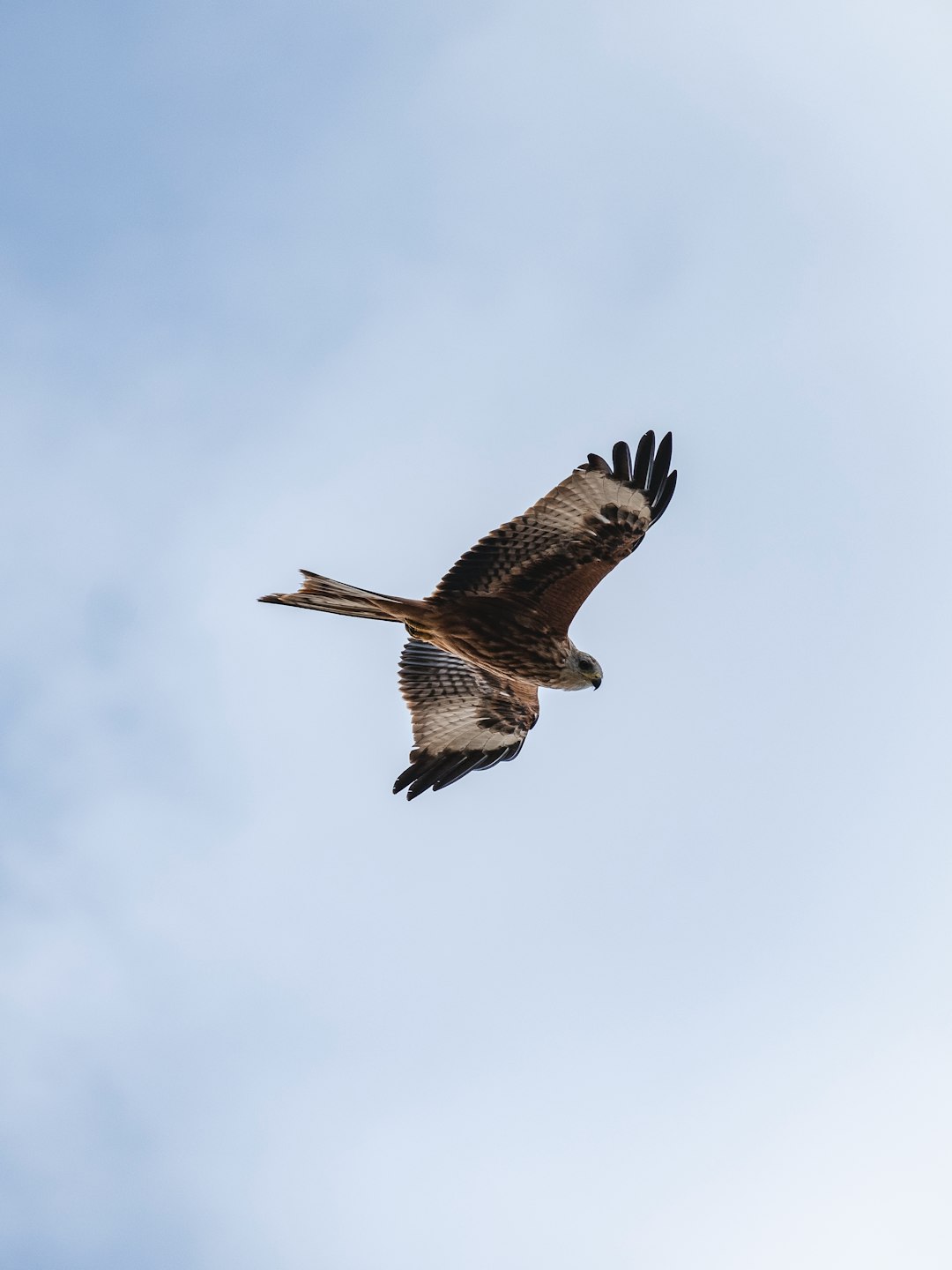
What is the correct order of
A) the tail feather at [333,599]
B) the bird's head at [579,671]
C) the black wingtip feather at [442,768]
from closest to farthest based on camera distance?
the tail feather at [333,599] → the bird's head at [579,671] → the black wingtip feather at [442,768]

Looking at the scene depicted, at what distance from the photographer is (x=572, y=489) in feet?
32.7

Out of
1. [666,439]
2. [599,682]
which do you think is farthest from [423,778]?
[666,439]

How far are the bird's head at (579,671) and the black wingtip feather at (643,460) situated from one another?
1.41m

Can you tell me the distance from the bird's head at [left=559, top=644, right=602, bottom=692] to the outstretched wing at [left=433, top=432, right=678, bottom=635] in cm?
54

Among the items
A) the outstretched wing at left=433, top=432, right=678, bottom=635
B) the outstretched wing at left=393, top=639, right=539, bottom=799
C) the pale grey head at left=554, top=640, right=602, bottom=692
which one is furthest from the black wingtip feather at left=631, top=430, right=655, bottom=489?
the outstretched wing at left=393, top=639, right=539, bottom=799

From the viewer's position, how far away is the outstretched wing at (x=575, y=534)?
9953mm

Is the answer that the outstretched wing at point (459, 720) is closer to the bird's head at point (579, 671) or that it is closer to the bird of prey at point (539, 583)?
the bird of prey at point (539, 583)

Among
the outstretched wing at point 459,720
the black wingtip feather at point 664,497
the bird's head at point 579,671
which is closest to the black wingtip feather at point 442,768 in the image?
the outstretched wing at point 459,720

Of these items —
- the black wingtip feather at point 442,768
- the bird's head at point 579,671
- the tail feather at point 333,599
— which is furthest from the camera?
the black wingtip feather at point 442,768

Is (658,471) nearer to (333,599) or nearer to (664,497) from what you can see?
(664,497)

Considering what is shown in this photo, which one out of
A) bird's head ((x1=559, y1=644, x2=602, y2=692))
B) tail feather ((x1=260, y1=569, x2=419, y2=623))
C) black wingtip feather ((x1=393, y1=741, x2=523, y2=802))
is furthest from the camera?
black wingtip feather ((x1=393, y1=741, x2=523, y2=802))

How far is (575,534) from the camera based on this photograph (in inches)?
397

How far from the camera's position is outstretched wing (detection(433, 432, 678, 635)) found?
9.95 meters

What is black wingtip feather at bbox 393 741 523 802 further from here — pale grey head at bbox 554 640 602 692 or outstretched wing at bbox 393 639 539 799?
pale grey head at bbox 554 640 602 692
